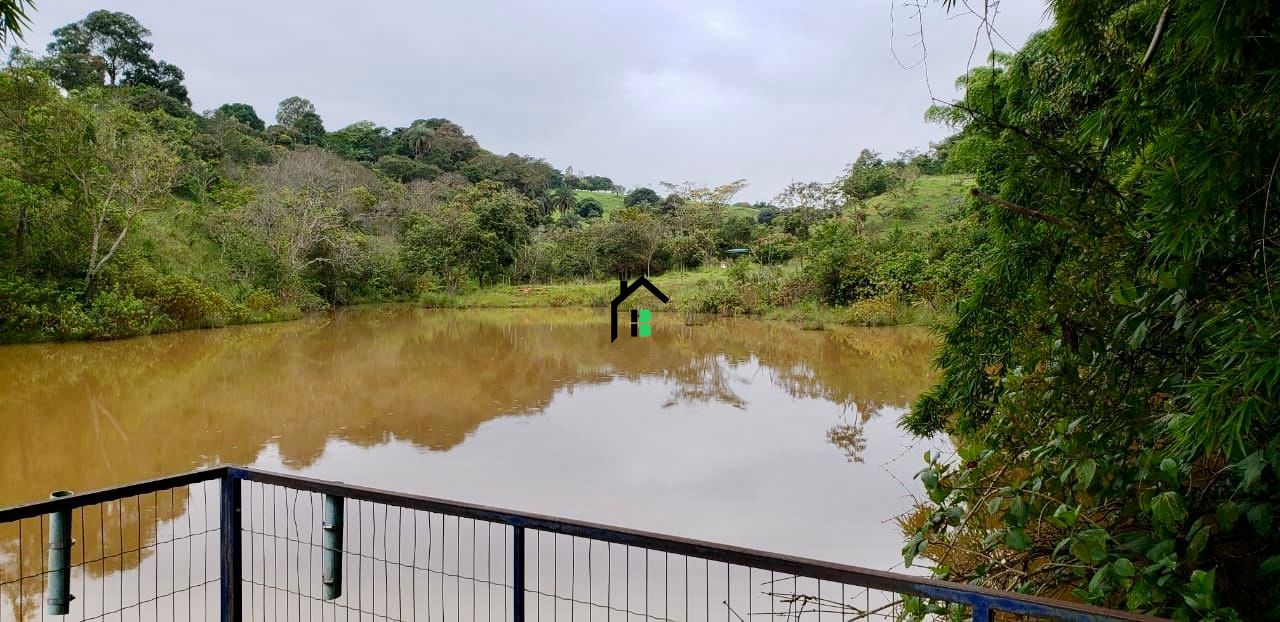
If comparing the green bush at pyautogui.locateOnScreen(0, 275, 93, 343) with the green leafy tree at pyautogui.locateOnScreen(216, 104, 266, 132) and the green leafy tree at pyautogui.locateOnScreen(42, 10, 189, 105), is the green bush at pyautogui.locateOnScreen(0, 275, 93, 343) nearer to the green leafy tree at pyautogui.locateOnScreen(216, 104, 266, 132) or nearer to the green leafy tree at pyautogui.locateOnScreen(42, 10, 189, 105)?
the green leafy tree at pyautogui.locateOnScreen(42, 10, 189, 105)

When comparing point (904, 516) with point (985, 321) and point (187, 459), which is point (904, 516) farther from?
point (187, 459)

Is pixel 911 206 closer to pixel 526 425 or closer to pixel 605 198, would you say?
pixel 526 425

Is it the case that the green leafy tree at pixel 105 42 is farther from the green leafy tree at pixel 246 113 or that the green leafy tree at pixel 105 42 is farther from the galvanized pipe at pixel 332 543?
the galvanized pipe at pixel 332 543

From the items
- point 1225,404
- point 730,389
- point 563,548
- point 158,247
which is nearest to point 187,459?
point 563,548

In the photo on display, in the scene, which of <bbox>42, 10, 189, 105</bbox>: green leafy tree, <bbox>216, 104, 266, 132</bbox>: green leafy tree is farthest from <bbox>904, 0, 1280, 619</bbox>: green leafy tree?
<bbox>216, 104, 266, 132</bbox>: green leafy tree

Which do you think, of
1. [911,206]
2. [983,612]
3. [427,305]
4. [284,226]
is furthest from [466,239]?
[983,612]

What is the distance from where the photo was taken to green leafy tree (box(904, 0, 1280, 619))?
0.96 m

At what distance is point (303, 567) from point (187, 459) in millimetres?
2992

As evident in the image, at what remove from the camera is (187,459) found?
6066mm

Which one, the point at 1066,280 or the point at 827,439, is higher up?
the point at 1066,280

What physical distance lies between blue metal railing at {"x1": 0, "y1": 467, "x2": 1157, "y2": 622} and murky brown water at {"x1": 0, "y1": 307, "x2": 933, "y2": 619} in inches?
18.7

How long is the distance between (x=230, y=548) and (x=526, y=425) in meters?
5.66

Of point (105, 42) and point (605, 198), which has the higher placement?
point (105, 42)

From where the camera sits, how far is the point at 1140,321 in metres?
1.38
